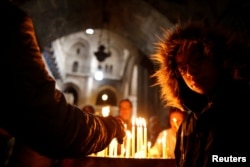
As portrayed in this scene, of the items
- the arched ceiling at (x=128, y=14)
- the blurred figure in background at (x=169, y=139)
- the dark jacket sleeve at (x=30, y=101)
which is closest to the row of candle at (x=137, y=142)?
the blurred figure in background at (x=169, y=139)

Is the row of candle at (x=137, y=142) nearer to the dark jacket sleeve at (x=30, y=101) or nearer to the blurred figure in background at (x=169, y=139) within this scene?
the blurred figure in background at (x=169, y=139)

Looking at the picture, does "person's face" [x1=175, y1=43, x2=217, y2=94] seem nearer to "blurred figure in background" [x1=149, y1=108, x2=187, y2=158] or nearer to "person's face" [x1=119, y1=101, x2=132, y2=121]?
"blurred figure in background" [x1=149, y1=108, x2=187, y2=158]

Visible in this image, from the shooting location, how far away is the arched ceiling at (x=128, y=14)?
6797 millimetres

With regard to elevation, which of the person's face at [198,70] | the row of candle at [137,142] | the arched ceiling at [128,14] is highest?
the arched ceiling at [128,14]

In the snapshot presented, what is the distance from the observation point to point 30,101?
0.95 meters

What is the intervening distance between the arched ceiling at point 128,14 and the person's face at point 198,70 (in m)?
5.09

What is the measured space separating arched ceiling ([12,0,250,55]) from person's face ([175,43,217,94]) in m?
5.09

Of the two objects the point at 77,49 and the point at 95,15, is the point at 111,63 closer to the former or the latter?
the point at 77,49

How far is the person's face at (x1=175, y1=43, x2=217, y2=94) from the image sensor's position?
1.75 m

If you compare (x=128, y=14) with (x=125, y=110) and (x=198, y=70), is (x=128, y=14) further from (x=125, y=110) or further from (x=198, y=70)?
(x=198, y=70)

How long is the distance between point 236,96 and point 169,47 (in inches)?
30.3

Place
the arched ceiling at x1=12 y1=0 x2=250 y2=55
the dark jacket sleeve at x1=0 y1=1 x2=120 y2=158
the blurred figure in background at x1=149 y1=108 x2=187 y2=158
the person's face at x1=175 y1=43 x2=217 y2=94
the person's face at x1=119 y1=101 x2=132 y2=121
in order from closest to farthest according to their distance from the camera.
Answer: the dark jacket sleeve at x1=0 y1=1 x2=120 y2=158 → the person's face at x1=175 y1=43 x2=217 y2=94 → the blurred figure in background at x1=149 y1=108 x2=187 y2=158 → the person's face at x1=119 y1=101 x2=132 y2=121 → the arched ceiling at x1=12 y1=0 x2=250 y2=55

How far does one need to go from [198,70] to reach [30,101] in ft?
4.00

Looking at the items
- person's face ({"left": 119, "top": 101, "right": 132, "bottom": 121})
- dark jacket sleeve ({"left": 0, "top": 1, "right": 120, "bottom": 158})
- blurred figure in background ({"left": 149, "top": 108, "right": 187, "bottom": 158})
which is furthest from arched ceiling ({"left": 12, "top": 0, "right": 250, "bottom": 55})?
dark jacket sleeve ({"left": 0, "top": 1, "right": 120, "bottom": 158})
